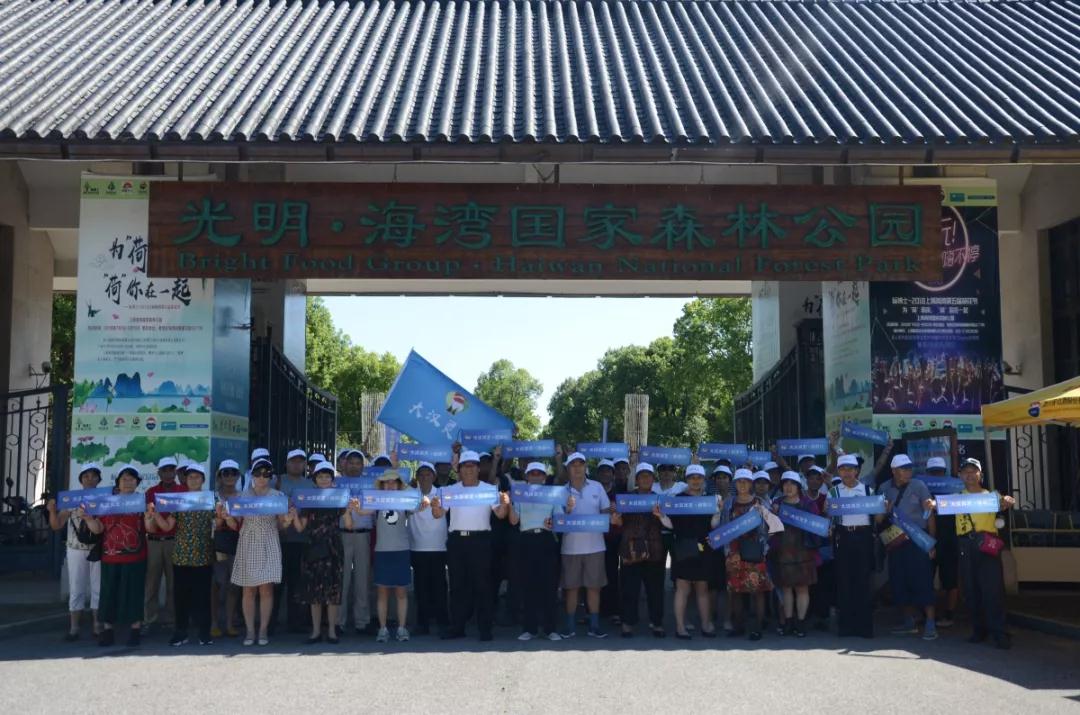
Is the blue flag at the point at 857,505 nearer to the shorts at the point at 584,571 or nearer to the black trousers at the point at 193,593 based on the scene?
the shorts at the point at 584,571

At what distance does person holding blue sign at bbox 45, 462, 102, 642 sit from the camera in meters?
10.1

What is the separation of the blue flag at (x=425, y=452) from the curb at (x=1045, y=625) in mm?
5912

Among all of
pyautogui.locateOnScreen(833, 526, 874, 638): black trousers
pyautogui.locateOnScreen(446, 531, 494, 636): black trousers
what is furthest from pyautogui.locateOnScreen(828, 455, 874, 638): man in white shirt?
pyautogui.locateOnScreen(446, 531, 494, 636): black trousers

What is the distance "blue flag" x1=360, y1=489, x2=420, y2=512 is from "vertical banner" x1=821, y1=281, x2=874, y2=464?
5.18 metres

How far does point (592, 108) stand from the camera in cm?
1221

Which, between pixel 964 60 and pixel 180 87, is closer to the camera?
pixel 180 87

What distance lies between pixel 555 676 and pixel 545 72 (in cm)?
824

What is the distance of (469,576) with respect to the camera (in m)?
10.3

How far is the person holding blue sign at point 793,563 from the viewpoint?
10352mm

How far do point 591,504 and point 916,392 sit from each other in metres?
4.30

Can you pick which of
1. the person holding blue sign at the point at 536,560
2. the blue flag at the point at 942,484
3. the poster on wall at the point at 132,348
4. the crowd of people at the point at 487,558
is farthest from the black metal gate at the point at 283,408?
the blue flag at the point at 942,484

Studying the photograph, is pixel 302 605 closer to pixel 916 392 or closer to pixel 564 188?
pixel 564 188

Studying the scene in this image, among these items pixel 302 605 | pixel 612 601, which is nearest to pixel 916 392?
pixel 612 601

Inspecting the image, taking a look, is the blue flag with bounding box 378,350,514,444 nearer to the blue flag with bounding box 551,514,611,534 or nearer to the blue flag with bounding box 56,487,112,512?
the blue flag with bounding box 551,514,611,534
